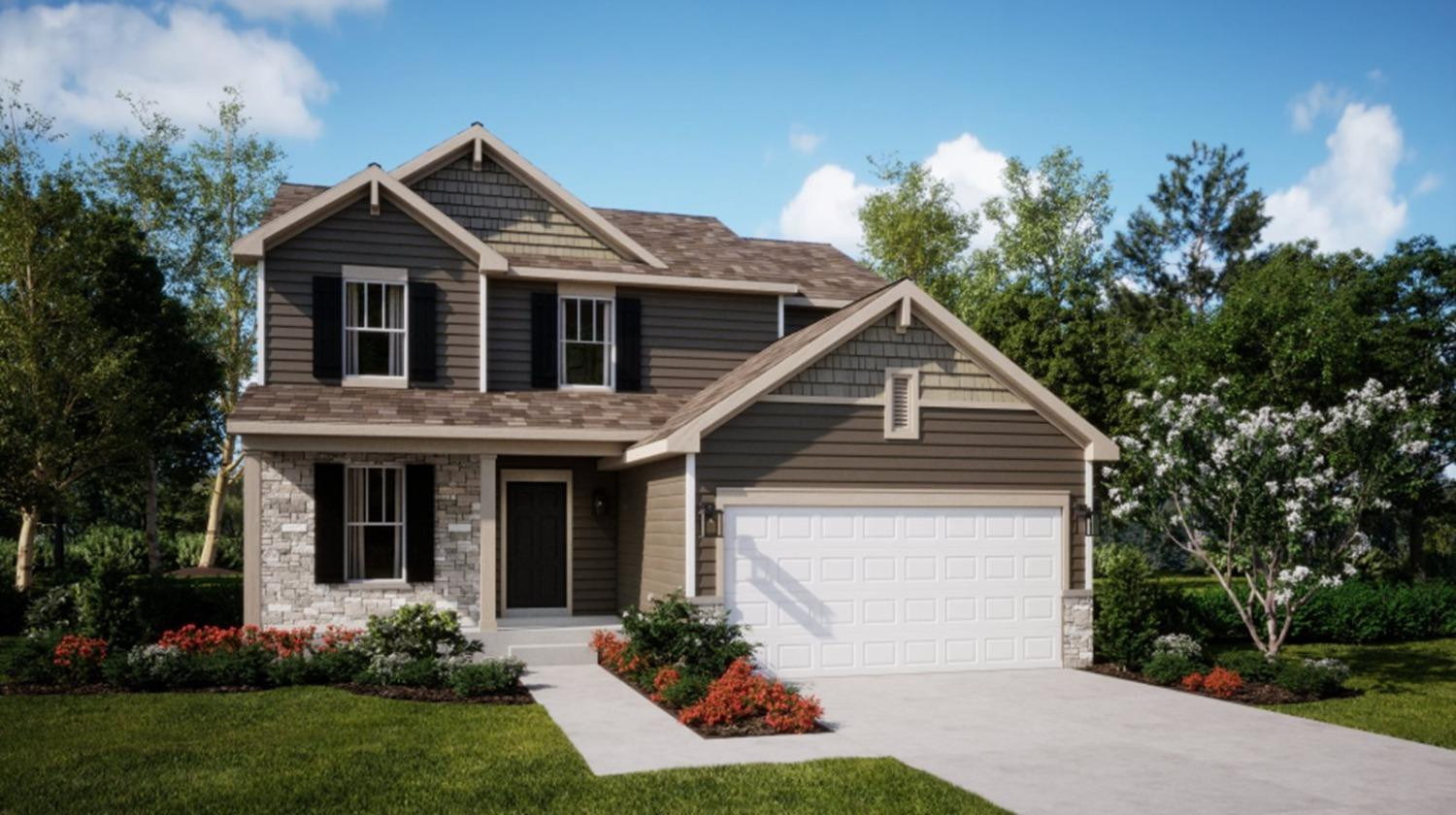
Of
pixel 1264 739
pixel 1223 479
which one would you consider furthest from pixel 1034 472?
pixel 1264 739

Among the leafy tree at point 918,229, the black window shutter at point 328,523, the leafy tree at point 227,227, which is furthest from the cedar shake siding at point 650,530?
the leafy tree at point 918,229

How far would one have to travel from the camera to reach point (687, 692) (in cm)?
1170

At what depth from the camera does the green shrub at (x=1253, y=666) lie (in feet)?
45.4

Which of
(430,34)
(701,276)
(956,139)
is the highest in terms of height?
(956,139)

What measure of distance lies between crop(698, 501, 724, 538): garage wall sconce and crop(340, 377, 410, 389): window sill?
5.18 m

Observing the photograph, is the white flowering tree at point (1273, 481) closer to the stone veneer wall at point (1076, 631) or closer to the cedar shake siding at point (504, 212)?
the stone veneer wall at point (1076, 631)

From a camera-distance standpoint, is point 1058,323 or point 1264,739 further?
point 1058,323

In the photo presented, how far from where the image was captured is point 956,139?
61.2 metres

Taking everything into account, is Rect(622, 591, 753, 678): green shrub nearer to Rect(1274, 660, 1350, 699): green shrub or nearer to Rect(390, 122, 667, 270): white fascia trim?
Rect(1274, 660, 1350, 699): green shrub

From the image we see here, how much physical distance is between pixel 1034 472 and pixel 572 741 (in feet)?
26.5

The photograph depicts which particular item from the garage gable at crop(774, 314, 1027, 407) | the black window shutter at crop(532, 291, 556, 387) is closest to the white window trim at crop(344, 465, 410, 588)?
the black window shutter at crop(532, 291, 556, 387)

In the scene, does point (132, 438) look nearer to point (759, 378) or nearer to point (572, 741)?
point (759, 378)

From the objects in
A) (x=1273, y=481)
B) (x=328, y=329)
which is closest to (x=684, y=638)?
(x=328, y=329)

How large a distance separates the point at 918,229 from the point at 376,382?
28660 mm
